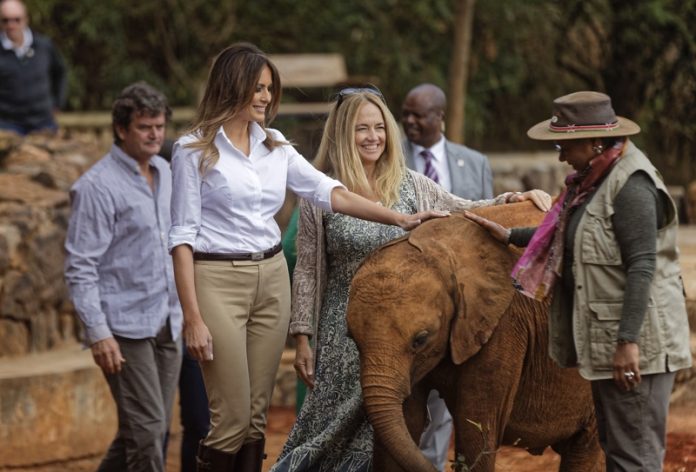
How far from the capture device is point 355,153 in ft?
21.6

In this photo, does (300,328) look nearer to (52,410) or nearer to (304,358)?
(304,358)

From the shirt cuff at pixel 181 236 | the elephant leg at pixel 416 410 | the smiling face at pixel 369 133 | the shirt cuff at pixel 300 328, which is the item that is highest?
the smiling face at pixel 369 133

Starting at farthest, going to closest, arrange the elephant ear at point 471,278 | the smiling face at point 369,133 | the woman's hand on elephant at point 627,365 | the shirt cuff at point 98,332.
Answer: the shirt cuff at point 98,332
the smiling face at point 369,133
the elephant ear at point 471,278
the woman's hand on elephant at point 627,365

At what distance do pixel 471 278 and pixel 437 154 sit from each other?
3.33m

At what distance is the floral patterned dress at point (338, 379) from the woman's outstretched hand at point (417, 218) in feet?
1.16

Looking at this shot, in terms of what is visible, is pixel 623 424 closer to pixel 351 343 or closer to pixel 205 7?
pixel 351 343

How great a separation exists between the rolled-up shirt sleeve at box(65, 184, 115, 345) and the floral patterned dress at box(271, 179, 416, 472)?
4.13 feet

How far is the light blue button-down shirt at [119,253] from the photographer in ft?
24.0

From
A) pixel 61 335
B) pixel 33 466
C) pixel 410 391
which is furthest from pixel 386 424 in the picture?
pixel 61 335

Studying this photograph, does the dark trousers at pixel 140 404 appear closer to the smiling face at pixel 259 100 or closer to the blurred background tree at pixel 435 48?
the smiling face at pixel 259 100

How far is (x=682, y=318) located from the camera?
216 inches

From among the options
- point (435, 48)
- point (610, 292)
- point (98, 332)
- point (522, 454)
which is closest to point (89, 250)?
point (98, 332)

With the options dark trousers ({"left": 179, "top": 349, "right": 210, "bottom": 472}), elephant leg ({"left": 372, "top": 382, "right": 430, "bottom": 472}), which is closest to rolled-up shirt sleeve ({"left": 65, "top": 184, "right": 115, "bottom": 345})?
dark trousers ({"left": 179, "top": 349, "right": 210, "bottom": 472})

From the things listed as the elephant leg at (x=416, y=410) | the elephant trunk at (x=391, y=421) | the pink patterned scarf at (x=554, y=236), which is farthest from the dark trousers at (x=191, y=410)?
the pink patterned scarf at (x=554, y=236)
